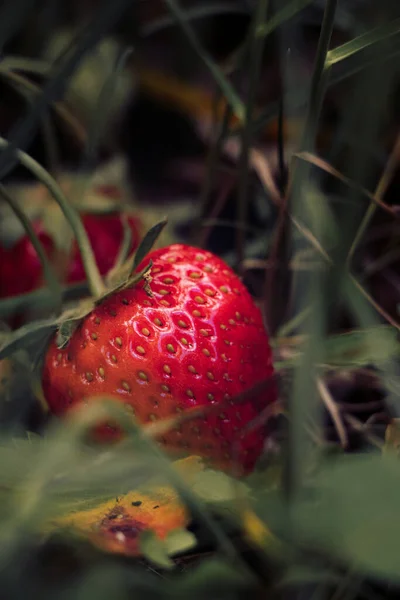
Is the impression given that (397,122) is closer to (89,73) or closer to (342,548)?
(89,73)

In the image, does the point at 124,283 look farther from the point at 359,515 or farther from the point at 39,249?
the point at 359,515

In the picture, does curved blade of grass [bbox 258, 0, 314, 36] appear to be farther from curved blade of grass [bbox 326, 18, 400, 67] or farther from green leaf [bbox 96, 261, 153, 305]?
green leaf [bbox 96, 261, 153, 305]

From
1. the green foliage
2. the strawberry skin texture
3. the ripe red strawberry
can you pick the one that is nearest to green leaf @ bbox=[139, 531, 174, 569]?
the green foliage

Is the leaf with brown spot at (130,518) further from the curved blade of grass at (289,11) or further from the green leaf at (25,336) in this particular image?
the curved blade of grass at (289,11)

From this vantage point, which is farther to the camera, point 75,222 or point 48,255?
point 48,255

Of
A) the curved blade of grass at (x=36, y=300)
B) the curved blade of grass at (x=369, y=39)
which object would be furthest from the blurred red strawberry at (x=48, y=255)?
the curved blade of grass at (x=369, y=39)

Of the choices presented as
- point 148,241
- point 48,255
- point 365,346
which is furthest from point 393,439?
point 48,255
